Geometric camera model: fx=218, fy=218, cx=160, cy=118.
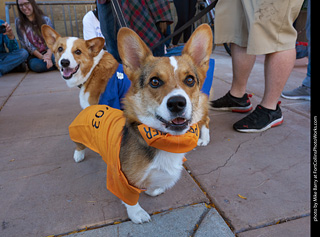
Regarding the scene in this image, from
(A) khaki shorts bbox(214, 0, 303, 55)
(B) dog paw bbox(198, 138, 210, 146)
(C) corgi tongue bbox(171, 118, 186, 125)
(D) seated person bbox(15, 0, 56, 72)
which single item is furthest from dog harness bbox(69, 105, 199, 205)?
(D) seated person bbox(15, 0, 56, 72)

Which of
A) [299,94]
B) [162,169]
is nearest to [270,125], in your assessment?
[299,94]

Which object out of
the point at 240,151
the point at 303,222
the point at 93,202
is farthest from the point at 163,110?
the point at 240,151

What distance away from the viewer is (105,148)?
193 cm

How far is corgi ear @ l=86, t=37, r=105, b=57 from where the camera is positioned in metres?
3.29

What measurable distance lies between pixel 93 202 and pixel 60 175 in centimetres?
60

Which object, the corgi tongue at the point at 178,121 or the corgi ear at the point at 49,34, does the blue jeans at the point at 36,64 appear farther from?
the corgi tongue at the point at 178,121

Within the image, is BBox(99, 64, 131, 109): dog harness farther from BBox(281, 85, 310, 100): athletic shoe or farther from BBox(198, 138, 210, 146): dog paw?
BBox(281, 85, 310, 100): athletic shoe

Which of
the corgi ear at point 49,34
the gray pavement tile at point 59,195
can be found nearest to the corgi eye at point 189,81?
the gray pavement tile at point 59,195

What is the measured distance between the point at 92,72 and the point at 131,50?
5.31 feet

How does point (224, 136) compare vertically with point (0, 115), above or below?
above

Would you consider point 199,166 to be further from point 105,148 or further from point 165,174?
point 105,148

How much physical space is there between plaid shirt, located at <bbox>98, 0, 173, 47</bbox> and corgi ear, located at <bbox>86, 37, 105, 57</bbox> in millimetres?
516

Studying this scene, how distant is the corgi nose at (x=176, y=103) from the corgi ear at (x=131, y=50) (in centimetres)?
66

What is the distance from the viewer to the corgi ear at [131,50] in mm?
1778
